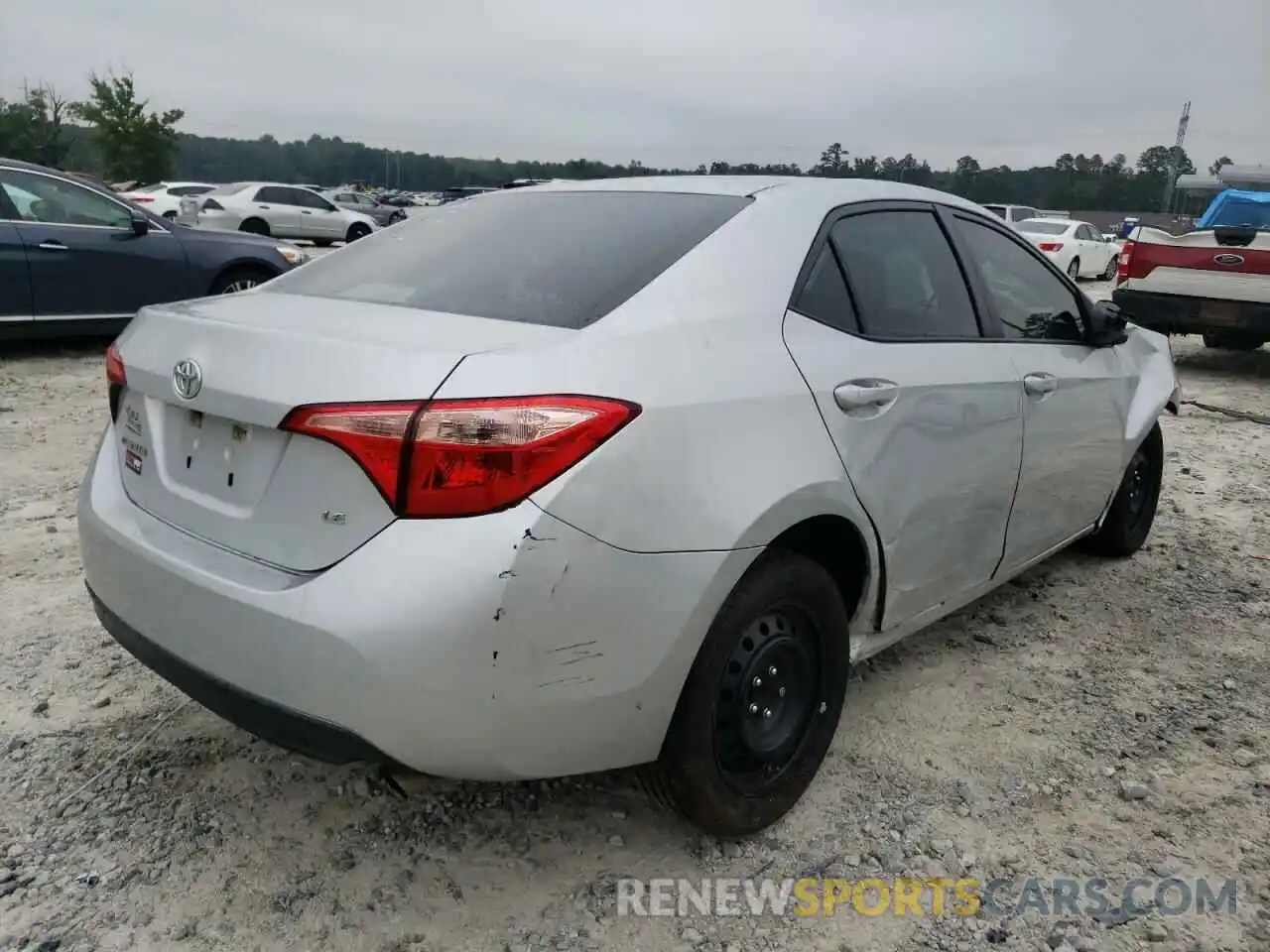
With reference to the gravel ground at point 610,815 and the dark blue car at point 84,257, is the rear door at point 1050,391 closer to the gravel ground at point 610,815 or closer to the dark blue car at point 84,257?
the gravel ground at point 610,815

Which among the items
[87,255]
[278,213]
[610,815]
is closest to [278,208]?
[278,213]

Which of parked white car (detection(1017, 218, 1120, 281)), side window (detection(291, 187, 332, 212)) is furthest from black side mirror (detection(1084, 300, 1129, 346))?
side window (detection(291, 187, 332, 212))

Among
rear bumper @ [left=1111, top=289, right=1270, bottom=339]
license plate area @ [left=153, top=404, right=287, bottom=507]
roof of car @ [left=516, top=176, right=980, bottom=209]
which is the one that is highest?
roof of car @ [left=516, top=176, right=980, bottom=209]

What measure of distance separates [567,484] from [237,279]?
7.83m

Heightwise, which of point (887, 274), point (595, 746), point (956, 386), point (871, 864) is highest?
→ point (887, 274)

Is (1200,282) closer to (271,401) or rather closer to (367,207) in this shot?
(271,401)

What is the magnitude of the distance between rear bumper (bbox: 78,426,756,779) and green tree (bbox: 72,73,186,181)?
4920cm

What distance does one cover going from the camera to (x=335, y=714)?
72.8 inches

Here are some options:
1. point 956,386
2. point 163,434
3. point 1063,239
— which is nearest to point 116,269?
point 163,434

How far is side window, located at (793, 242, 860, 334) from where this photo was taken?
2.49m

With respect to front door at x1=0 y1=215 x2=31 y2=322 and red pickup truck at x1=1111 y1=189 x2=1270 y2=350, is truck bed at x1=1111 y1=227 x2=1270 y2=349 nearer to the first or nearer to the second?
red pickup truck at x1=1111 y1=189 x2=1270 y2=350

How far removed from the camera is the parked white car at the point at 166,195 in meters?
24.2

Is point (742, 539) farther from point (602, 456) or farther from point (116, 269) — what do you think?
point (116, 269)

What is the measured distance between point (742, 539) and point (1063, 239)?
Answer: 20.4 metres
